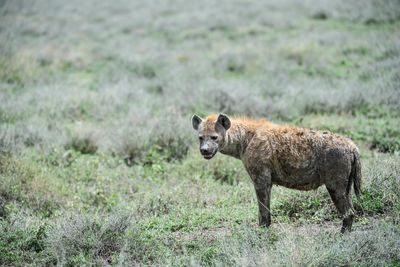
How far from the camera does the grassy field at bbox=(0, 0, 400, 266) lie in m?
5.92

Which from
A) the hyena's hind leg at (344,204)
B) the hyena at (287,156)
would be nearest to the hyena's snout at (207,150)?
the hyena at (287,156)

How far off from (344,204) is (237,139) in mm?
1559

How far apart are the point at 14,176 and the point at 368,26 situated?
18.7 metres

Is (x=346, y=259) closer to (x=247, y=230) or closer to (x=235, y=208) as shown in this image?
(x=247, y=230)

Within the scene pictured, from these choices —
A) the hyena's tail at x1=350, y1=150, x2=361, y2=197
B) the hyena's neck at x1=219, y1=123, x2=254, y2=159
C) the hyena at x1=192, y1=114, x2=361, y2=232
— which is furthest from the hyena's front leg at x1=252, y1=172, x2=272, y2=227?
the hyena's tail at x1=350, y1=150, x2=361, y2=197

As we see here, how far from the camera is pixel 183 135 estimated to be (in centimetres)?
1035

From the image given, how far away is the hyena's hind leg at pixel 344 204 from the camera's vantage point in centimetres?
589

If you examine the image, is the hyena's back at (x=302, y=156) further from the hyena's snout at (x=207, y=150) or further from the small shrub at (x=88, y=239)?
the small shrub at (x=88, y=239)

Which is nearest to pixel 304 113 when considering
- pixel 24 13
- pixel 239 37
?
pixel 239 37

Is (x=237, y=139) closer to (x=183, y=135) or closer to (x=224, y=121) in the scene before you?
(x=224, y=121)

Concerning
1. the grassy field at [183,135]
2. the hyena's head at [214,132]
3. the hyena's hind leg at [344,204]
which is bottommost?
the grassy field at [183,135]

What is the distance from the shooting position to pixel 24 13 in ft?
105

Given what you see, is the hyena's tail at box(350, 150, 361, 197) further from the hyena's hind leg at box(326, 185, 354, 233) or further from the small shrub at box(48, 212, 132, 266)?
the small shrub at box(48, 212, 132, 266)

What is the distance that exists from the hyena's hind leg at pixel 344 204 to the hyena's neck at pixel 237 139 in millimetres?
1212
